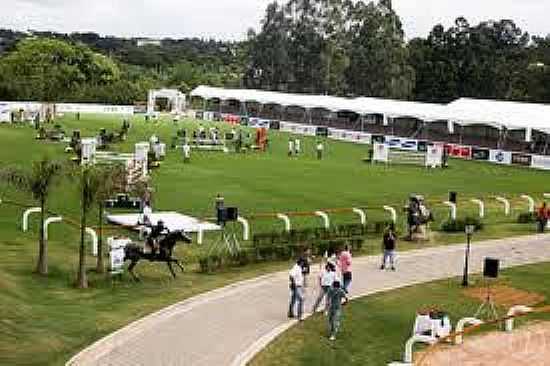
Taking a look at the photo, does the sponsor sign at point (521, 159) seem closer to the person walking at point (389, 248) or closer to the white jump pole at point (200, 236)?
the person walking at point (389, 248)

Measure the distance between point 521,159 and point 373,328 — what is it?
4698 centimetres

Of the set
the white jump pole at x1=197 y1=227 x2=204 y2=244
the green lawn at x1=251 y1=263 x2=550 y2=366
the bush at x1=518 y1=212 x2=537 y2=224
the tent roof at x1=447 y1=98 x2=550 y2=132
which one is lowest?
the green lawn at x1=251 y1=263 x2=550 y2=366

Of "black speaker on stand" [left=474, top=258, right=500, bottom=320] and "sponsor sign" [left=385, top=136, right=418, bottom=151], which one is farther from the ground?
"sponsor sign" [left=385, top=136, right=418, bottom=151]

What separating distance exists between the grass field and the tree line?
32906mm

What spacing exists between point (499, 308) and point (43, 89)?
8062 cm

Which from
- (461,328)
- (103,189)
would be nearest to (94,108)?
(103,189)

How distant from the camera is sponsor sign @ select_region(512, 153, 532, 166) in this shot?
64.1 metres

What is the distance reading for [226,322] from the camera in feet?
64.5

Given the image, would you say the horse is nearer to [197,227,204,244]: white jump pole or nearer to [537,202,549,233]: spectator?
[537,202,549,233]: spectator

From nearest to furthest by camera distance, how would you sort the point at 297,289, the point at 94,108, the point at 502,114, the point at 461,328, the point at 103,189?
the point at 461,328 → the point at 297,289 → the point at 103,189 → the point at 502,114 → the point at 94,108

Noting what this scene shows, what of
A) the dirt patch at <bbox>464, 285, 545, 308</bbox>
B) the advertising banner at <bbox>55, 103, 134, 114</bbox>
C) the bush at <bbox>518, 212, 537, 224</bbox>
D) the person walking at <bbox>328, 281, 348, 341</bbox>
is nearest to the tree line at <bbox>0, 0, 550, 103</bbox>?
the advertising banner at <bbox>55, 103, 134, 114</bbox>

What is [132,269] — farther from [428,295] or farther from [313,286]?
[428,295]

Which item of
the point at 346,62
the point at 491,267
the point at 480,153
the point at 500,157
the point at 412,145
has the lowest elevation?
the point at 491,267

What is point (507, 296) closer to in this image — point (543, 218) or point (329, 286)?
point (329, 286)
